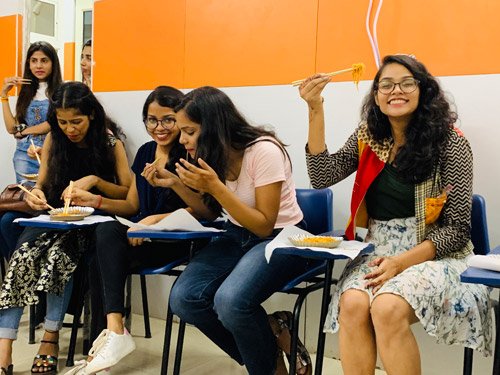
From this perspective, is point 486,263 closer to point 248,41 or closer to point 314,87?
point 314,87

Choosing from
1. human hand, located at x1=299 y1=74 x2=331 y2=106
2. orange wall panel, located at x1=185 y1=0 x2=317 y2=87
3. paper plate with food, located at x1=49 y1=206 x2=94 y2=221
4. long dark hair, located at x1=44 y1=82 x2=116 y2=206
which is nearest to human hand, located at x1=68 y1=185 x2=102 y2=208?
paper plate with food, located at x1=49 y1=206 x2=94 y2=221

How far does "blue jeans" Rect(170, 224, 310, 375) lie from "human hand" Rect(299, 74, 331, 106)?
0.54 m

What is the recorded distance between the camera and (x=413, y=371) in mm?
1665

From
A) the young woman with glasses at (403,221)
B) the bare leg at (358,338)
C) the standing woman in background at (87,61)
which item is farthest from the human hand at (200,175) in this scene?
the standing woman in background at (87,61)

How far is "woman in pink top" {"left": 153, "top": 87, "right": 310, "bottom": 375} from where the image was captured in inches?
79.7

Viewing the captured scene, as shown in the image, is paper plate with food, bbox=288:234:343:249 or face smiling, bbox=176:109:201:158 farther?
face smiling, bbox=176:109:201:158

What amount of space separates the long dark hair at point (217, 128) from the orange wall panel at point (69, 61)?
7.26 ft

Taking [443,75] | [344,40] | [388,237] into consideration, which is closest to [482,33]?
[443,75]

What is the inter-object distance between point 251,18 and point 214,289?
1.57 m

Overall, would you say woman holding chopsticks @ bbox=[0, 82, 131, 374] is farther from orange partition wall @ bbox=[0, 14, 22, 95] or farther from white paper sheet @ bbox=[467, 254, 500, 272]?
white paper sheet @ bbox=[467, 254, 500, 272]

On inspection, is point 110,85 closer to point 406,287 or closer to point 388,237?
point 388,237

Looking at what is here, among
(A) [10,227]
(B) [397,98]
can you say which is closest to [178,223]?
(B) [397,98]

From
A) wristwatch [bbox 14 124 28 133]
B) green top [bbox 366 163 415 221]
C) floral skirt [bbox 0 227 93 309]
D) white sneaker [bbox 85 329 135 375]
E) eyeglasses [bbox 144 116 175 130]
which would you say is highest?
eyeglasses [bbox 144 116 175 130]

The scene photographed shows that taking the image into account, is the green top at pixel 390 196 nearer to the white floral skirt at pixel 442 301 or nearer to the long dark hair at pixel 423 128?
the long dark hair at pixel 423 128
